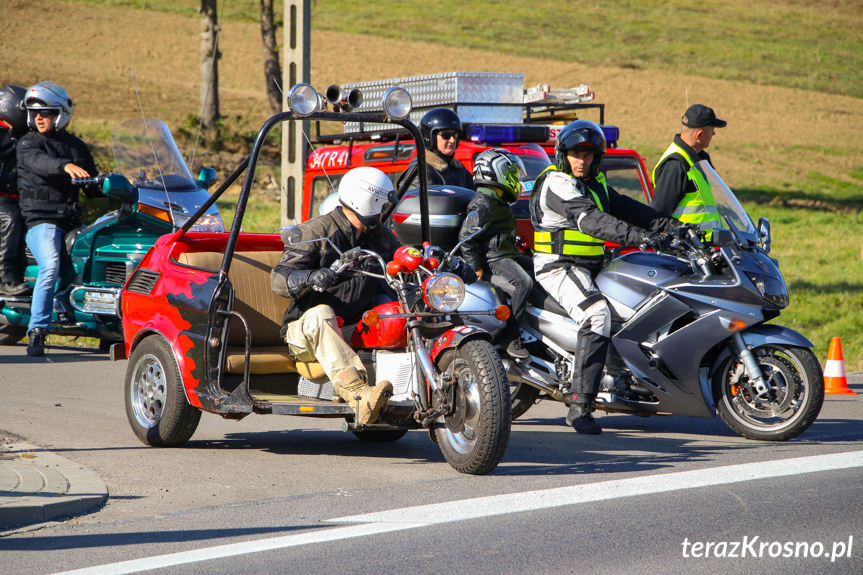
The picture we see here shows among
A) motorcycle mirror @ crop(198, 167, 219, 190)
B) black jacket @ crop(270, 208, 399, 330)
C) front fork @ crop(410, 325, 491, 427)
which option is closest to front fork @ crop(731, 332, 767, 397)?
front fork @ crop(410, 325, 491, 427)

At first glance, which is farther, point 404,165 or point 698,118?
point 404,165

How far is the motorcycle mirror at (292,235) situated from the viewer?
22.3 feet

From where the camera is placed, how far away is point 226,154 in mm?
31234

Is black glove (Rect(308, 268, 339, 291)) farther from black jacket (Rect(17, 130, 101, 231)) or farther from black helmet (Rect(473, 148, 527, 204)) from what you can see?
black jacket (Rect(17, 130, 101, 231))

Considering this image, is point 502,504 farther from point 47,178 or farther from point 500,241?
point 47,178

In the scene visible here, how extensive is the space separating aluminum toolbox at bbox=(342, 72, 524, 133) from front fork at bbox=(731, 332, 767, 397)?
5.29 meters

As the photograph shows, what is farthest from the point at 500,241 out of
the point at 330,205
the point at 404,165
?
the point at 404,165

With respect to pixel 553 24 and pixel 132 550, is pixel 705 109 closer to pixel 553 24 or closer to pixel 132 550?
pixel 132 550

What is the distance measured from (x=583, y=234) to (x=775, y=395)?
5.40 ft

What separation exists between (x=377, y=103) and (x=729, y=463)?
742 cm

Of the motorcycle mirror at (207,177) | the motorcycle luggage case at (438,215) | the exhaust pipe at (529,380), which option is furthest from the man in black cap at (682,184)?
the motorcycle mirror at (207,177)

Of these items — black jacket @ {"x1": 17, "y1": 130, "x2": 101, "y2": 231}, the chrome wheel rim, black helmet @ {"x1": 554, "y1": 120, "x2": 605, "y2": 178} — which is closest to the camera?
the chrome wheel rim

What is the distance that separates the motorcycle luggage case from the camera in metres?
8.20

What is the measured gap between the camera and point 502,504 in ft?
19.2
